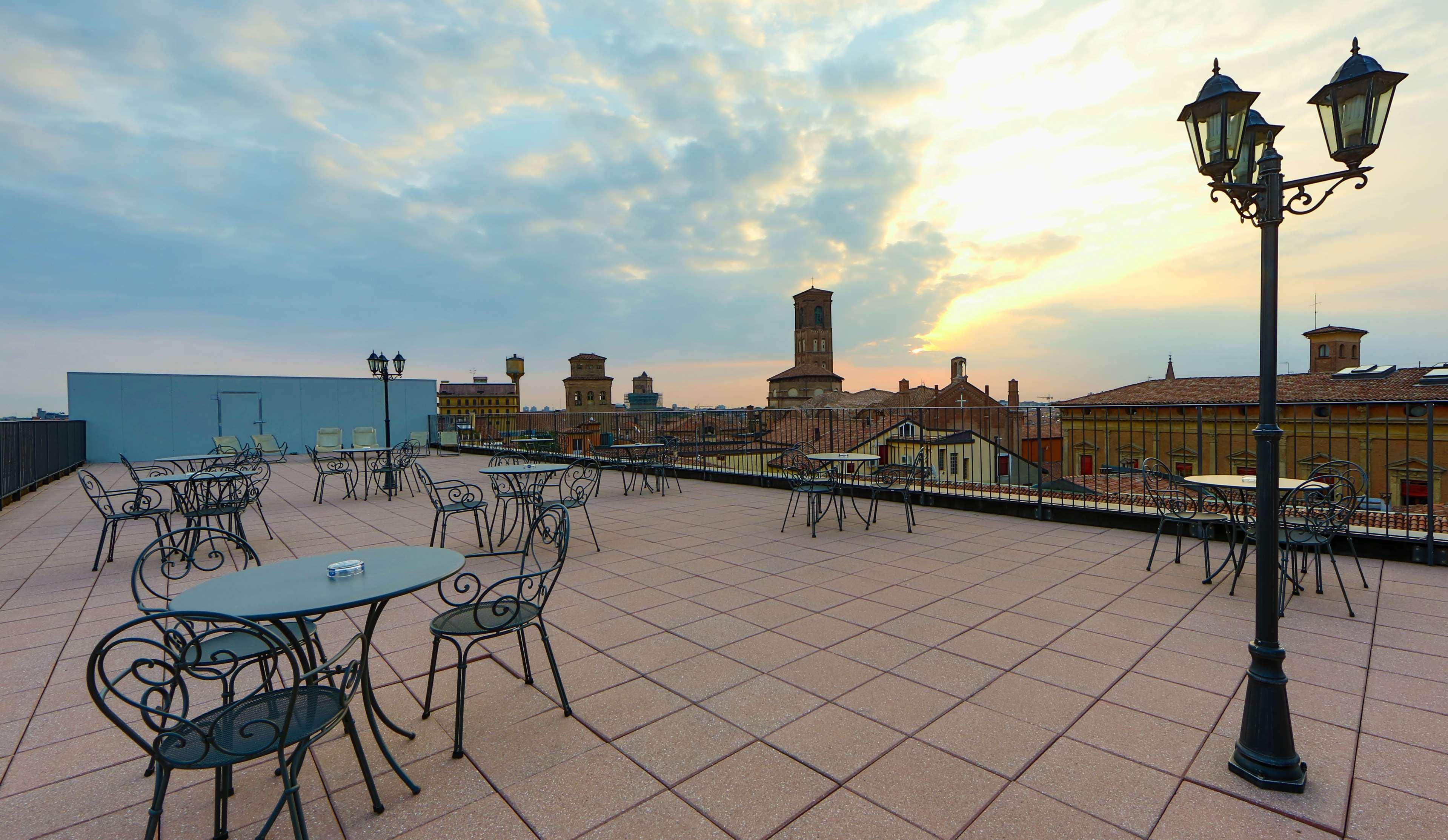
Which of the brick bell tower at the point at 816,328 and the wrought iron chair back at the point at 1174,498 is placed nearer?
the wrought iron chair back at the point at 1174,498

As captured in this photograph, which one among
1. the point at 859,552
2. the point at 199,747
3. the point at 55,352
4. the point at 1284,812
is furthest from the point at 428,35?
the point at 55,352

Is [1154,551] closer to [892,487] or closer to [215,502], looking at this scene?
[892,487]

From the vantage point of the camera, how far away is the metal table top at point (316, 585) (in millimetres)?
1599

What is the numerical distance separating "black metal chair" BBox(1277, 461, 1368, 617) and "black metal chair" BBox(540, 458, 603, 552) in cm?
419

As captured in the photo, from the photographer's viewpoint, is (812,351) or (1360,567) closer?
(1360,567)

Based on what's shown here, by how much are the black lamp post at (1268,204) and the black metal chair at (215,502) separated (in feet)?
19.8

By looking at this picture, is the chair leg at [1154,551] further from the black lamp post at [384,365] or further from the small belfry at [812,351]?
the small belfry at [812,351]

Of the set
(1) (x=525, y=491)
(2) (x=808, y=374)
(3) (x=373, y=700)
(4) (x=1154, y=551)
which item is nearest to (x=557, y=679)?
(3) (x=373, y=700)

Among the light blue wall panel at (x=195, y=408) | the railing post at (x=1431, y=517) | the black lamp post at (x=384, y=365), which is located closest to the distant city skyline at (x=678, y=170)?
the black lamp post at (x=384, y=365)

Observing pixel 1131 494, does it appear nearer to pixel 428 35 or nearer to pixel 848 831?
pixel 848 831

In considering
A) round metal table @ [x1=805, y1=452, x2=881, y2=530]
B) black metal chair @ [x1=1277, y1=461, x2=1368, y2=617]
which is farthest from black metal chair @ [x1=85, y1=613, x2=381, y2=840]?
black metal chair @ [x1=1277, y1=461, x2=1368, y2=617]

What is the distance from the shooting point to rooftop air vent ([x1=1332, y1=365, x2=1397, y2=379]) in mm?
27416

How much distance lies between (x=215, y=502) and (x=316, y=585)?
5.26 metres

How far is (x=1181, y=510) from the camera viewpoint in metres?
4.19
